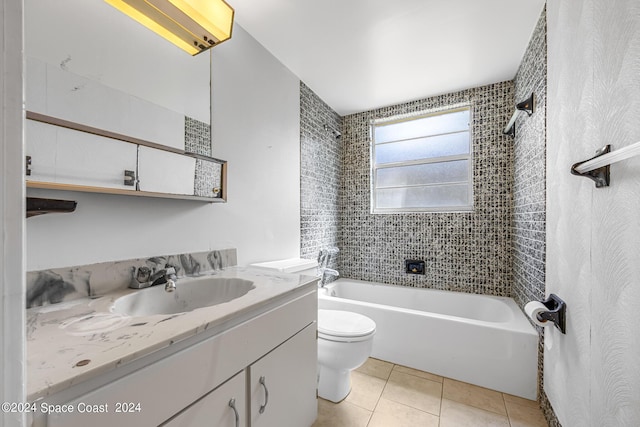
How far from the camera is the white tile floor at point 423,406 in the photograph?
1365mm

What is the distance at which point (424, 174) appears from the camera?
271 centimetres

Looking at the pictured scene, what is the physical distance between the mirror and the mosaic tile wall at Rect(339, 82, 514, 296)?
6.16 feet

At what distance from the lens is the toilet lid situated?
4.74ft

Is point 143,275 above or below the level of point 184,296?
above

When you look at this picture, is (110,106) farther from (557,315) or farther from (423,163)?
(423,163)

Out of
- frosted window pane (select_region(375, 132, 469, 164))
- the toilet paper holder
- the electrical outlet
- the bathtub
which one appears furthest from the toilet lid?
frosted window pane (select_region(375, 132, 469, 164))

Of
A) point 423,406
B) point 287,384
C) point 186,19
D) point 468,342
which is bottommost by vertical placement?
point 423,406

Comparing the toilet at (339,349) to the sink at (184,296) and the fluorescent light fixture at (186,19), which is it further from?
the fluorescent light fixture at (186,19)

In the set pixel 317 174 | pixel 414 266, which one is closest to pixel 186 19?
pixel 317 174

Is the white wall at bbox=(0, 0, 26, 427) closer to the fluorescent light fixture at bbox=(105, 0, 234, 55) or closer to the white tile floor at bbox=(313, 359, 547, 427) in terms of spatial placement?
the fluorescent light fixture at bbox=(105, 0, 234, 55)

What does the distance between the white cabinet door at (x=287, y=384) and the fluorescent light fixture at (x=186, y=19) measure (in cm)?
151

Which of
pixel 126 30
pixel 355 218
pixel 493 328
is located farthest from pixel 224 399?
pixel 355 218

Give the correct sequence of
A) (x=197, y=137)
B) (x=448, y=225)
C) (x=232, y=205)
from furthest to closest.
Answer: (x=448, y=225), (x=232, y=205), (x=197, y=137)

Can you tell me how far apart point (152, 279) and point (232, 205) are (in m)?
0.64
